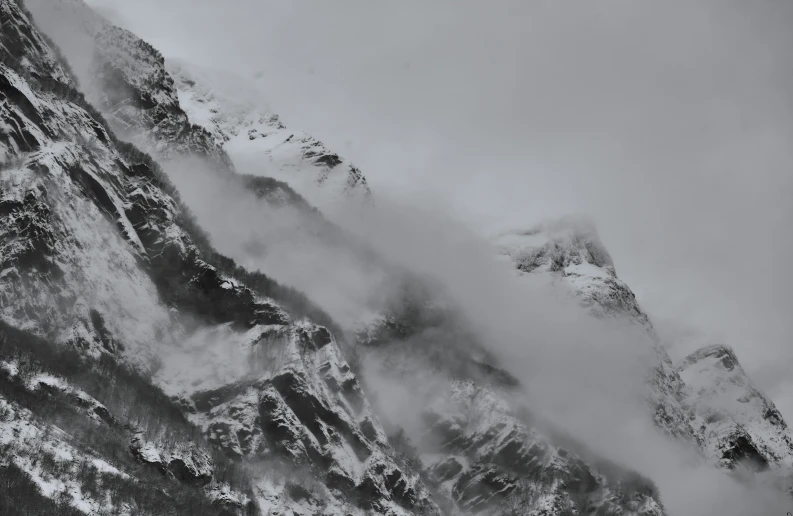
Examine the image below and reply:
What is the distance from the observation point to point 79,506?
150 meters

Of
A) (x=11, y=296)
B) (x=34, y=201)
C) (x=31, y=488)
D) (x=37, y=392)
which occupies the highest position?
(x=34, y=201)

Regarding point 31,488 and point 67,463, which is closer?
point 31,488

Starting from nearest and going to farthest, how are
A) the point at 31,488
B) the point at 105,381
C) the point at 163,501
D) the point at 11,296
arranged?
the point at 31,488 → the point at 163,501 → the point at 11,296 → the point at 105,381

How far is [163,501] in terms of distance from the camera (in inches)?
6791

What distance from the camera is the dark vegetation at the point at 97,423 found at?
165500mm

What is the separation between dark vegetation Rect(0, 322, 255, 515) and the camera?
543ft

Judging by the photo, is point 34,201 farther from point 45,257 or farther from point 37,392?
point 37,392

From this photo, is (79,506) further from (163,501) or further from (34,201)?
(34,201)

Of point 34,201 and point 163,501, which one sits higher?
point 34,201

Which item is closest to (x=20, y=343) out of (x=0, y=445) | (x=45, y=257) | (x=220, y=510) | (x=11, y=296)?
(x=11, y=296)

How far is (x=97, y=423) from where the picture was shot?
594ft

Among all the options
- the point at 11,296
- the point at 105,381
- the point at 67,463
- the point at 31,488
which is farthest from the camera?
the point at 105,381

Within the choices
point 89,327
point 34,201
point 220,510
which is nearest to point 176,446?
point 220,510

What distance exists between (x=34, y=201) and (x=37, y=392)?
4486 centimetres
